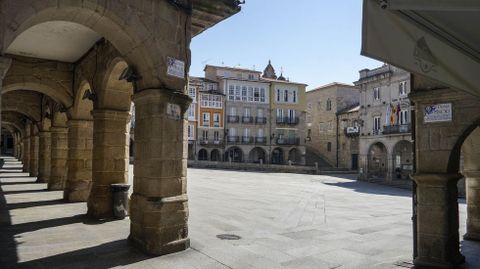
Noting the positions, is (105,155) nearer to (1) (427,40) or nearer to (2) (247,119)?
(1) (427,40)

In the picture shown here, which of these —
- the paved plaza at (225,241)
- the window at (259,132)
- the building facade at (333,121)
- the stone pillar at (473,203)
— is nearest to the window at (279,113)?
the window at (259,132)

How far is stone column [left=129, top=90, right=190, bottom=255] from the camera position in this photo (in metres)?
5.89

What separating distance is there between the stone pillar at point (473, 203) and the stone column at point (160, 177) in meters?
5.72

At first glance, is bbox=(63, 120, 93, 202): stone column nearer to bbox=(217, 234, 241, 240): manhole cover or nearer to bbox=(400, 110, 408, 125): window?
bbox=(217, 234, 241, 240): manhole cover

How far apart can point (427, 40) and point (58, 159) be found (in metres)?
13.4

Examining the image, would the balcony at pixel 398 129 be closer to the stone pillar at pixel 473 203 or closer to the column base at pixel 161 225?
the stone pillar at pixel 473 203

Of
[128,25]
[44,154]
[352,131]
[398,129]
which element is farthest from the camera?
[352,131]

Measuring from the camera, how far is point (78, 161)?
35.0 ft

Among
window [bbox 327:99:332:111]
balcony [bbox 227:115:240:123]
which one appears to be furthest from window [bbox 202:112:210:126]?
window [bbox 327:99:332:111]

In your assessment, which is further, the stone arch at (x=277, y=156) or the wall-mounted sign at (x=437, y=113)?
the stone arch at (x=277, y=156)

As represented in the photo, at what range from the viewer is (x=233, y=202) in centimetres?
1231

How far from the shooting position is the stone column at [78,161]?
1059cm

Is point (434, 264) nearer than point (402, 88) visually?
Yes

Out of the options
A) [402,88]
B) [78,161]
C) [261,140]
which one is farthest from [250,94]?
[78,161]
